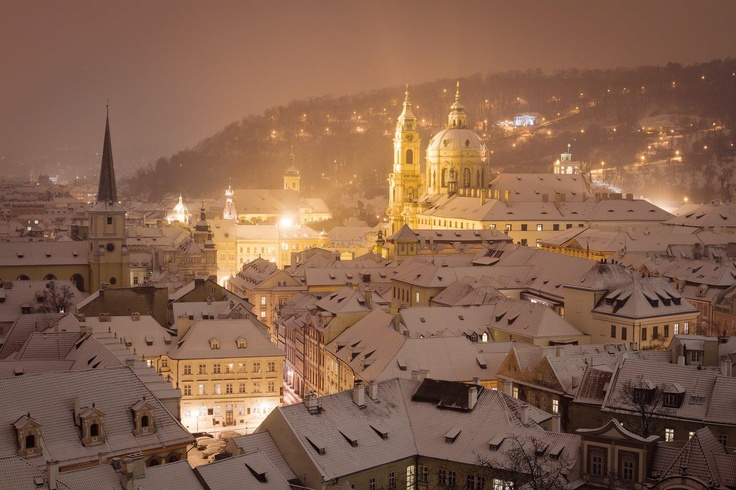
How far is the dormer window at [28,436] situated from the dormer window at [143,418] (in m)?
3.68

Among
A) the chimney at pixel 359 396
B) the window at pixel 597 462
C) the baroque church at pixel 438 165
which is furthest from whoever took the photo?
the baroque church at pixel 438 165

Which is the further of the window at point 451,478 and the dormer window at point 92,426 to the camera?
the window at point 451,478

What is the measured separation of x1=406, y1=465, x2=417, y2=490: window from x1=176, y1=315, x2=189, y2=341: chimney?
981 inches

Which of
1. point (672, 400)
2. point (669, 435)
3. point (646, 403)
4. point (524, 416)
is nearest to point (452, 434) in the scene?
point (524, 416)

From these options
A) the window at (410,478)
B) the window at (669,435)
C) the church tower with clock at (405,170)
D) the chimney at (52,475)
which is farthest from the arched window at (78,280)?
the chimney at (52,475)

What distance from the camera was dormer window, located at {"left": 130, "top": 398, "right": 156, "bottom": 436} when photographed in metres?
37.1

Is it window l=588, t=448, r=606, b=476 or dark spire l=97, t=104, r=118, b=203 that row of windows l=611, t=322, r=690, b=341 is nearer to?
window l=588, t=448, r=606, b=476

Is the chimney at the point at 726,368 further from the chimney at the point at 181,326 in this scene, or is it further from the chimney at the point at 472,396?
the chimney at the point at 181,326

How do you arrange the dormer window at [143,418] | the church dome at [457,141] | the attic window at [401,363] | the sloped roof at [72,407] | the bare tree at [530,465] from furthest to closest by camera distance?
the church dome at [457,141]
the attic window at [401,363]
the dormer window at [143,418]
the bare tree at [530,465]
the sloped roof at [72,407]

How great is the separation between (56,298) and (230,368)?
60.1 feet

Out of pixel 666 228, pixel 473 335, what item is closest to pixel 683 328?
pixel 473 335

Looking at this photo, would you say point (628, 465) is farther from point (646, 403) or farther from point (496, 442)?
point (646, 403)

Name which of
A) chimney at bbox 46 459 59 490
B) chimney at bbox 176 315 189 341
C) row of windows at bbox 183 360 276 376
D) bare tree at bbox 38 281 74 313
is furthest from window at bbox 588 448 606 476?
bare tree at bbox 38 281 74 313

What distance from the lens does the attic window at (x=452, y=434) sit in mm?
41688
